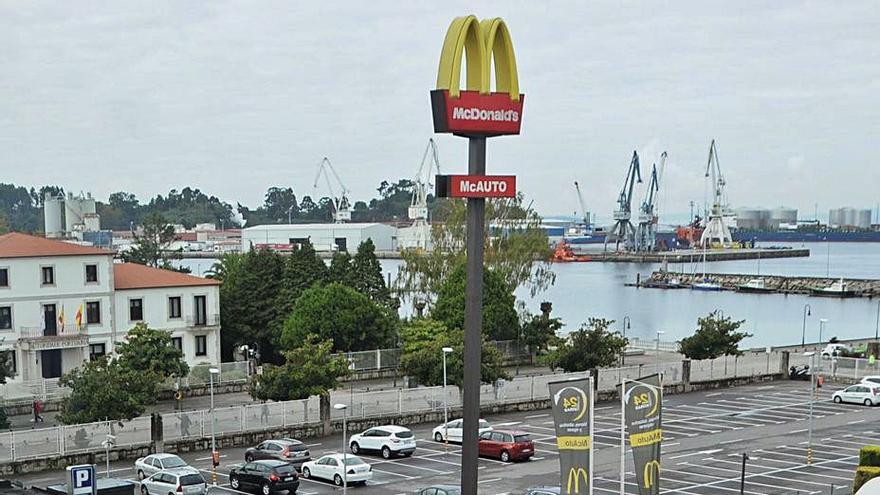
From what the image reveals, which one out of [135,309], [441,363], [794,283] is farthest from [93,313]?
[794,283]

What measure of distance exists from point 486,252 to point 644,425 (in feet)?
A: 170

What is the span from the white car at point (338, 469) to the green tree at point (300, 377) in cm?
788

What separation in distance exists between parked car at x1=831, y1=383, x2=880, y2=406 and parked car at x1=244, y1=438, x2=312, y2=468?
2659 cm

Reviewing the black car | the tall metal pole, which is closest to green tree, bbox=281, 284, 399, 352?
the black car

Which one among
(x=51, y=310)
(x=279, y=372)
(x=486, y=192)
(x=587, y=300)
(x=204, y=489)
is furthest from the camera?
(x=587, y=300)

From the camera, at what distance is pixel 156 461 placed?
3456 centimetres

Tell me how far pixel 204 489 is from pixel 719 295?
134 metres

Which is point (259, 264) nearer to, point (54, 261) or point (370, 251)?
point (370, 251)

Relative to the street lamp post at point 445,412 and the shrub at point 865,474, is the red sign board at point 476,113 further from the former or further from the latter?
the street lamp post at point 445,412

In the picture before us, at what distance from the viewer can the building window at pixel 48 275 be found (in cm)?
5189

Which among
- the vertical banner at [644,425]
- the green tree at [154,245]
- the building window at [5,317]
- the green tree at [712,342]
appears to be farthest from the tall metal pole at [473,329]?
the green tree at [154,245]

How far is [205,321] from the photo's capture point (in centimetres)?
5675

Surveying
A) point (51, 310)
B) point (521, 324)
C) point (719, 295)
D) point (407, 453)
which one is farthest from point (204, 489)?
point (719, 295)

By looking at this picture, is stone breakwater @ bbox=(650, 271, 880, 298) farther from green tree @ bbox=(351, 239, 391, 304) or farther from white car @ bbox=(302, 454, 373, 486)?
white car @ bbox=(302, 454, 373, 486)
